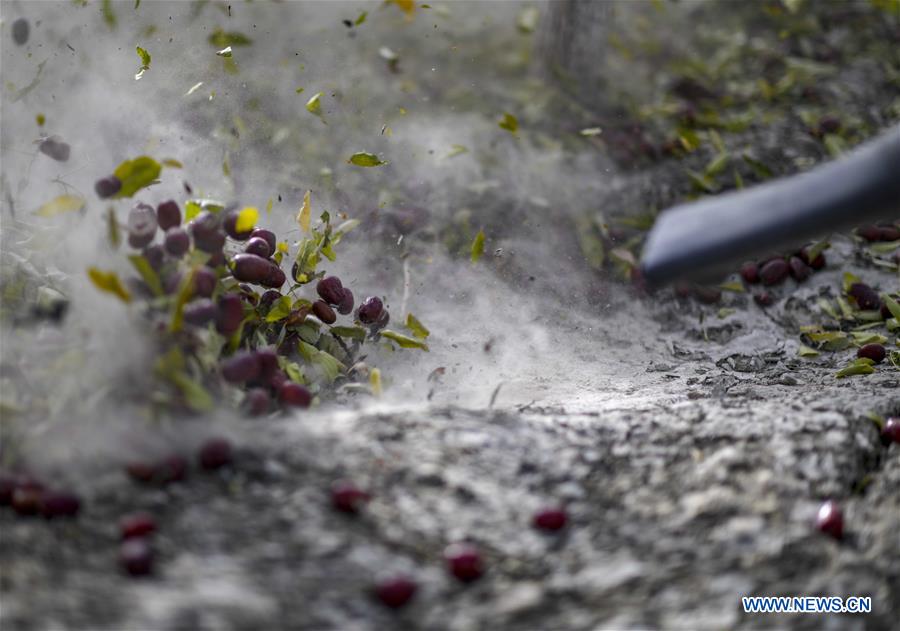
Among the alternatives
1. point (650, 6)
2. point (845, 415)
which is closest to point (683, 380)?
point (845, 415)

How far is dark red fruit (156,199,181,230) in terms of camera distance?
81.7 inches

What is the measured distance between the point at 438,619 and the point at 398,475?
0.34m

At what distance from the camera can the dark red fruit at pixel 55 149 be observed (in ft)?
7.59

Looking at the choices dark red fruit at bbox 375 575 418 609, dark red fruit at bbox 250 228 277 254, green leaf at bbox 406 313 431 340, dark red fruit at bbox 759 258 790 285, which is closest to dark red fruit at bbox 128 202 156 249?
dark red fruit at bbox 250 228 277 254

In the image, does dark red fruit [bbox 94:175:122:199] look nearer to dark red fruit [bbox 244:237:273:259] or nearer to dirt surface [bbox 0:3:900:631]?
dirt surface [bbox 0:3:900:631]

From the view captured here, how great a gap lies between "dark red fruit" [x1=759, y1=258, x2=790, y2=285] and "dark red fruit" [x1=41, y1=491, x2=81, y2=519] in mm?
2404

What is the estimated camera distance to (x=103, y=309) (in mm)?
1831

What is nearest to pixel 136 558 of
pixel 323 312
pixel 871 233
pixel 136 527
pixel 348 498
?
pixel 136 527

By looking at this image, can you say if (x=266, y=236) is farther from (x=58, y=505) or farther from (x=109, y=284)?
(x=58, y=505)

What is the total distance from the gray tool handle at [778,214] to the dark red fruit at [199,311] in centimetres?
95

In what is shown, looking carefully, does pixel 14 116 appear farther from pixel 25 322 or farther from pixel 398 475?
pixel 398 475

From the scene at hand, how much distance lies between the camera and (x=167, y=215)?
208 centimetres

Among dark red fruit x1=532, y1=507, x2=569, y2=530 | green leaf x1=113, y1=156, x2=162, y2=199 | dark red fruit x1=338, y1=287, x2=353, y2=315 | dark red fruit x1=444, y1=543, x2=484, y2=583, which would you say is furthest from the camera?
dark red fruit x1=338, y1=287, x2=353, y2=315

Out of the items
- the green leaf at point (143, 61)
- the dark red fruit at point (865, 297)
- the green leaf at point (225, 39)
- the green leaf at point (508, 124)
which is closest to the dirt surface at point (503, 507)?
the green leaf at point (143, 61)
